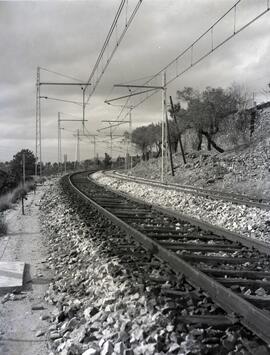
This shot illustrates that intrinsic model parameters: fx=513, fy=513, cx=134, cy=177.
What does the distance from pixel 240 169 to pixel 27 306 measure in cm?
2527

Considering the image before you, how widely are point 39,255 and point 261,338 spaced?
656 centimetres

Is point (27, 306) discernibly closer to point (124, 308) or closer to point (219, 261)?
point (124, 308)

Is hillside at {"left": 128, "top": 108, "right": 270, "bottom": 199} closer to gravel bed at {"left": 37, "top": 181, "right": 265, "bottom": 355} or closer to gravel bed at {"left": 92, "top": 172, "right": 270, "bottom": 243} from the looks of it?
gravel bed at {"left": 92, "top": 172, "right": 270, "bottom": 243}

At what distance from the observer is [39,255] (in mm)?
10297

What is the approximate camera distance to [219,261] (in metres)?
7.93

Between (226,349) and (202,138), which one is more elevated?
(202,138)

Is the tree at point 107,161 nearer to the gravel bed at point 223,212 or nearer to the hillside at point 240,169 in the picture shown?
the hillside at point 240,169

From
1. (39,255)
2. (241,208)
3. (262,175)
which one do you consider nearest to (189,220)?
(241,208)

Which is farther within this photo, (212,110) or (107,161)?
(107,161)

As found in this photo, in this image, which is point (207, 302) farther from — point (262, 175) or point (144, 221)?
point (262, 175)

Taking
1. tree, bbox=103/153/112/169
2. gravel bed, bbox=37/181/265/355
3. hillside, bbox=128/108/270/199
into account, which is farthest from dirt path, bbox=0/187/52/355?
tree, bbox=103/153/112/169

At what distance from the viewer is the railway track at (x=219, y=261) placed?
5148 mm

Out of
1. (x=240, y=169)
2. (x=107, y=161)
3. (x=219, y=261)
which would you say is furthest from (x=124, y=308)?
(x=107, y=161)

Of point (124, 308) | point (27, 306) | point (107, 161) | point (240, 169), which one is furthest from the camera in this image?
point (107, 161)
